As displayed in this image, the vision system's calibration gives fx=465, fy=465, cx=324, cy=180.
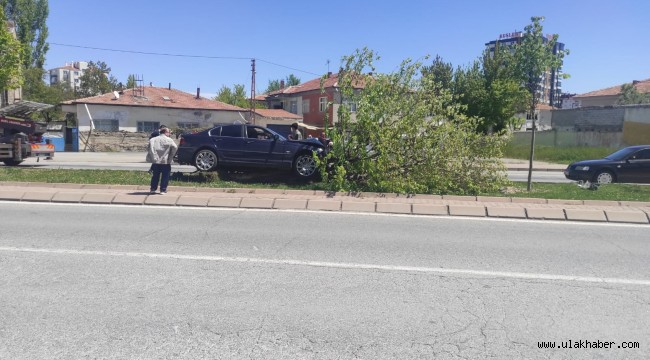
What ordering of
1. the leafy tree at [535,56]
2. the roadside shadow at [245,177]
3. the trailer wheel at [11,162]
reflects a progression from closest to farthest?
1. the leafy tree at [535,56]
2. the roadside shadow at [245,177]
3. the trailer wheel at [11,162]

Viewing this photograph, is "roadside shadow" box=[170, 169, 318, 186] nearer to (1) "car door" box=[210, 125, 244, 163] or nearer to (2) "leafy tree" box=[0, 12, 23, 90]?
(1) "car door" box=[210, 125, 244, 163]

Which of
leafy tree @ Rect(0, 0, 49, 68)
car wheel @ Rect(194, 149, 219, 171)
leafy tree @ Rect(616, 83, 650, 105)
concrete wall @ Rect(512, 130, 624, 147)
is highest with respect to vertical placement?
leafy tree @ Rect(0, 0, 49, 68)

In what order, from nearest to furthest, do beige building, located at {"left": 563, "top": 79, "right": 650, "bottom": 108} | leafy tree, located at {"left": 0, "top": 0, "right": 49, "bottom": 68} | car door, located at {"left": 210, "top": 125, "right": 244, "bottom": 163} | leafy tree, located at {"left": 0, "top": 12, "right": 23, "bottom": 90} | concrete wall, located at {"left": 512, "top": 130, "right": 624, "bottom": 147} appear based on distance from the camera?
car door, located at {"left": 210, "top": 125, "right": 244, "bottom": 163} < leafy tree, located at {"left": 0, "top": 12, "right": 23, "bottom": 90} < concrete wall, located at {"left": 512, "top": 130, "right": 624, "bottom": 147} < leafy tree, located at {"left": 0, "top": 0, "right": 49, "bottom": 68} < beige building, located at {"left": 563, "top": 79, "right": 650, "bottom": 108}

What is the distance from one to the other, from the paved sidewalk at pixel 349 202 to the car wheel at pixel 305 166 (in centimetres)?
126

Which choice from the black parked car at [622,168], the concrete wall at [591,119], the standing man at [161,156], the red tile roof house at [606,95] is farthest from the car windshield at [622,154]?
the red tile roof house at [606,95]

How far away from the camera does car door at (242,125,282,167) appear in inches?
482

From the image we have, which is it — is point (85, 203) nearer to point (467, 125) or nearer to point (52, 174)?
point (52, 174)

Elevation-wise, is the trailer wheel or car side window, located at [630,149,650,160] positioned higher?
car side window, located at [630,149,650,160]

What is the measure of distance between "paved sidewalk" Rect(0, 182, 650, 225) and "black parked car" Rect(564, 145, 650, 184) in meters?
6.66

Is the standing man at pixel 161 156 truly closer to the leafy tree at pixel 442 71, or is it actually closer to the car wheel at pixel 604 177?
the car wheel at pixel 604 177

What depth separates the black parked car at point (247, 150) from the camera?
12.2 m

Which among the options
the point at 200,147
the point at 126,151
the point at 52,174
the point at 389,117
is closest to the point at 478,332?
the point at 389,117

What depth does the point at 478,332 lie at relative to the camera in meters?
3.76

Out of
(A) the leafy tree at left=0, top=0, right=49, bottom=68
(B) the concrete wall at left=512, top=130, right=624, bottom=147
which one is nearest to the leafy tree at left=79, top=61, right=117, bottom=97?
(A) the leafy tree at left=0, top=0, right=49, bottom=68
